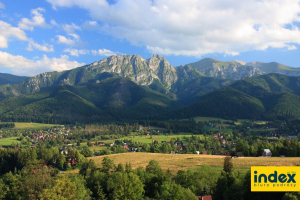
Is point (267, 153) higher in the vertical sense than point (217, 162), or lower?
higher

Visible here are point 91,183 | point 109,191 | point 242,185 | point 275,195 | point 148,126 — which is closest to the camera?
point 275,195

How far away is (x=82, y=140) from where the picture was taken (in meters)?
143

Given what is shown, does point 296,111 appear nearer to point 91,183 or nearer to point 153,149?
point 153,149

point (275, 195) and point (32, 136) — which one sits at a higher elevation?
point (275, 195)

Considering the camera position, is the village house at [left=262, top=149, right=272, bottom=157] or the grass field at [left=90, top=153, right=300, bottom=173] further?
the village house at [left=262, top=149, right=272, bottom=157]

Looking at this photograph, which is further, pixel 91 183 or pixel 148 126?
pixel 148 126

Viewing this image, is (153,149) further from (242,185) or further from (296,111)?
(296,111)

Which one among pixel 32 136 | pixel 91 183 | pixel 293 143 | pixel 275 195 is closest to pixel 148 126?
pixel 32 136

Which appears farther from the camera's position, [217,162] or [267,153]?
[267,153]

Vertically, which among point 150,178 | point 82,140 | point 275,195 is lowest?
point 82,140

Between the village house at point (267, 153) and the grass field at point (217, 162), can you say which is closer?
the grass field at point (217, 162)

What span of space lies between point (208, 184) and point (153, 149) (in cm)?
5880

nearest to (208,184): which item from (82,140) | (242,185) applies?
(242,185)

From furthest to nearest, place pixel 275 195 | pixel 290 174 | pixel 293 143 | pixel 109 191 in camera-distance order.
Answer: pixel 293 143 < pixel 109 191 < pixel 275 195 < pixel 290 174
